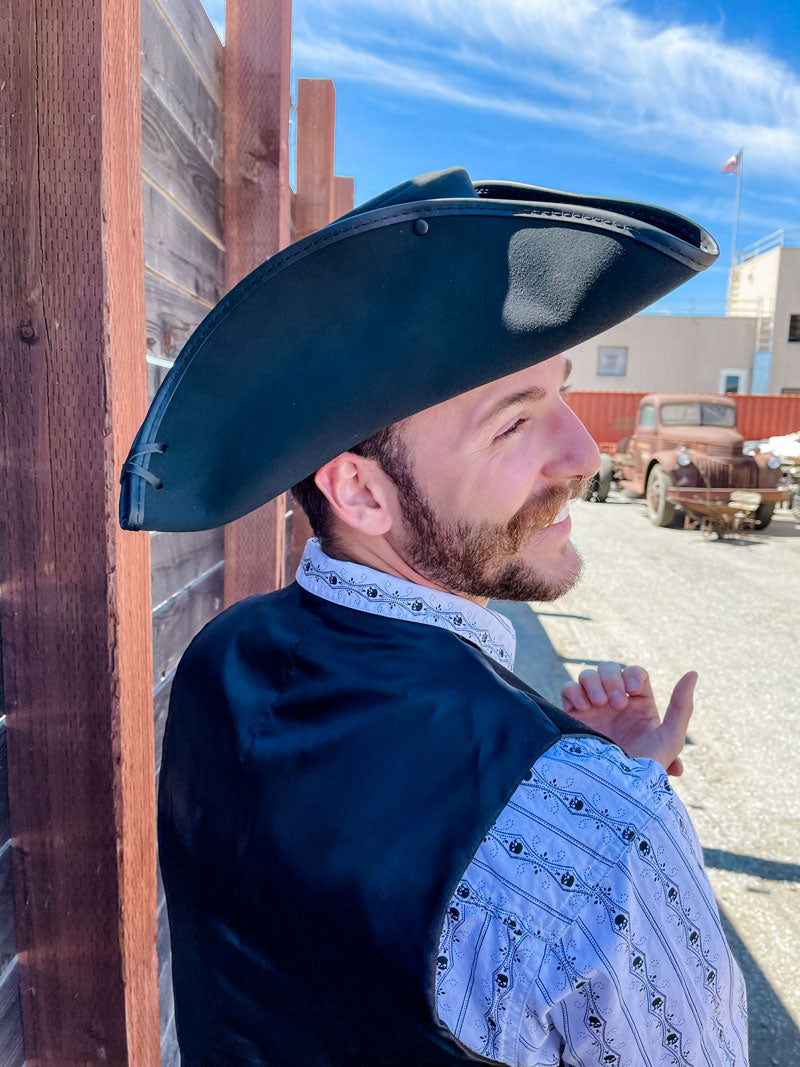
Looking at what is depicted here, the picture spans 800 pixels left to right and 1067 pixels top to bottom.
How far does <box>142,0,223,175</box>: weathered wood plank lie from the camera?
59.1 inches

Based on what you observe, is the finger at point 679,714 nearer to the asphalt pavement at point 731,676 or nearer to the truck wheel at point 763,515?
the asphalt pavement at point 731,676

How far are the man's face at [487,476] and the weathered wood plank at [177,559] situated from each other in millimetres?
589

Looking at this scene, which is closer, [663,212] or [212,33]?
[663,212]

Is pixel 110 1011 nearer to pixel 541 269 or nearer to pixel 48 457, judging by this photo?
pixel 48 457

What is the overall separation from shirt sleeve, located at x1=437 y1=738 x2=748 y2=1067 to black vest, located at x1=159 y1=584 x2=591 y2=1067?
0.10 ft

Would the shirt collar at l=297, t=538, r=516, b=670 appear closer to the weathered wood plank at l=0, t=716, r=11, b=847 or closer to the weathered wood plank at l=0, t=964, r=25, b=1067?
the weathered wood plank at l=0, t=716, r=11, b=847

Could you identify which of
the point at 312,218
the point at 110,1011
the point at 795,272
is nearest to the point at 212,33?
the point at 312,218

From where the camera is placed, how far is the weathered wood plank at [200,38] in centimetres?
166

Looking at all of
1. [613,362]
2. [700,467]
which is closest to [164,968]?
[700,467]

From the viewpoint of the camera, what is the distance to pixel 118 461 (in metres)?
1.04

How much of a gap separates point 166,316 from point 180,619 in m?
0.73

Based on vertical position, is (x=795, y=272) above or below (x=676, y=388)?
above

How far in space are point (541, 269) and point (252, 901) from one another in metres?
0.85

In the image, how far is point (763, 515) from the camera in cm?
1180
